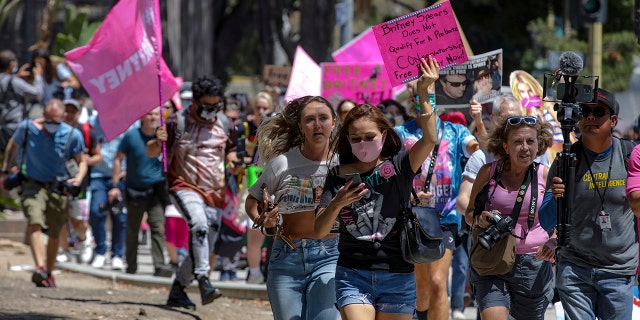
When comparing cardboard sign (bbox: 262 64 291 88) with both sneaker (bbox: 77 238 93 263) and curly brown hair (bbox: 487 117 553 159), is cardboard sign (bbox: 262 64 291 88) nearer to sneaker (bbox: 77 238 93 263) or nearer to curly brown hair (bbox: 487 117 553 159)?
sneaker (bbox: 77 238 93 263)

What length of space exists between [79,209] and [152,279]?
8.96 ft

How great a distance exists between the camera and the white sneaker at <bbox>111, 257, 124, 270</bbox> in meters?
14.6

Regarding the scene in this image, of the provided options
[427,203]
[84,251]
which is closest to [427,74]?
[427,203]

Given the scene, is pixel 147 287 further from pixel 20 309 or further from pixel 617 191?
pixel 617 191

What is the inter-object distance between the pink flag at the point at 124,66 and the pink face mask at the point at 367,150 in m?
4.41

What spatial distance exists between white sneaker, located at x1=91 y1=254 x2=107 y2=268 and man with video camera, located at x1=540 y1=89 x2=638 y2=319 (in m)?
8.89

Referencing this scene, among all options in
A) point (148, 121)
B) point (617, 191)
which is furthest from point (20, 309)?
point (617, 191)

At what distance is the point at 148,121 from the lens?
13281mm

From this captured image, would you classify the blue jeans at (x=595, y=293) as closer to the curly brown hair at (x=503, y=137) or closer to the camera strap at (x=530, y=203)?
the camera strap at (x=530, y=203)

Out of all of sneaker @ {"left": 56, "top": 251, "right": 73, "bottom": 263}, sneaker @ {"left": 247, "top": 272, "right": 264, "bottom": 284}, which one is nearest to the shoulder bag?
sneaker @ {"left": 247, "top": 272, "right": 264, "bottom": 284}

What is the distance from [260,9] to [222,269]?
22506 mm

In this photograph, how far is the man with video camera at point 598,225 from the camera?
22.8ft

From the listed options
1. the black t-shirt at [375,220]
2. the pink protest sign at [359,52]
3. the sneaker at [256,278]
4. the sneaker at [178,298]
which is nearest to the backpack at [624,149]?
the black t-shirt at [375,220]

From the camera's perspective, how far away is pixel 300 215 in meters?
6.92
